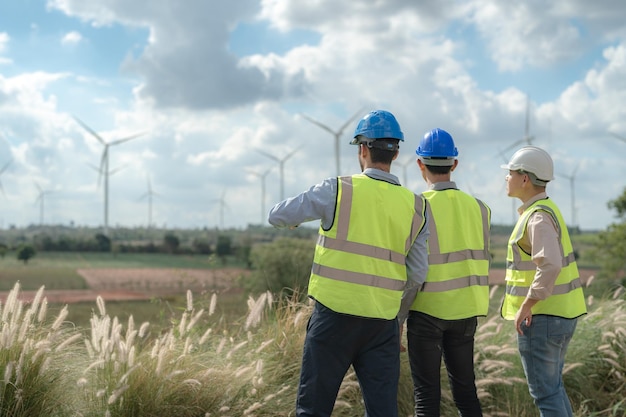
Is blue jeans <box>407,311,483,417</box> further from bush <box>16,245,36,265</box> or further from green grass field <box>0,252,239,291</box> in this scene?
bush <box>16,245,36,265</box>

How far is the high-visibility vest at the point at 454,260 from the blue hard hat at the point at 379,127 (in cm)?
68

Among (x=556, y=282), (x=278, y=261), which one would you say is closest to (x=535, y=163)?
(x=556, y=282)

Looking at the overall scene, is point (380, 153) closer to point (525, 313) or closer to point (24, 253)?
point (525, 313)

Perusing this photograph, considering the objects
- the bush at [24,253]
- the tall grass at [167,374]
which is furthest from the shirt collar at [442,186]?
the bush at [24,253]

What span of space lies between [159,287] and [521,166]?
218ft

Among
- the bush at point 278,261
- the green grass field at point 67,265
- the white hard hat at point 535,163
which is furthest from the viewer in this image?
the green grass field at point 67,265

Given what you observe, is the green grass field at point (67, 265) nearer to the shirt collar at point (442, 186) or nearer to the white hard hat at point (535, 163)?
the shirt collar at point (442, 186)

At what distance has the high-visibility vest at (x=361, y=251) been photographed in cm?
410

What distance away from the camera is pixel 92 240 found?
11106cm

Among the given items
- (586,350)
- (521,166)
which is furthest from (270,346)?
(586,350)

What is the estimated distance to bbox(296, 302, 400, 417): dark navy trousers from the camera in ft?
13.4

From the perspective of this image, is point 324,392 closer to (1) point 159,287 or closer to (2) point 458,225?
(2) point 458,225

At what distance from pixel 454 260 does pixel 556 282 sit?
29.0 inches

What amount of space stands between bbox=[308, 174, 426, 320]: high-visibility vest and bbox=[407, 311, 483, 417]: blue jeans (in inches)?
21.9
